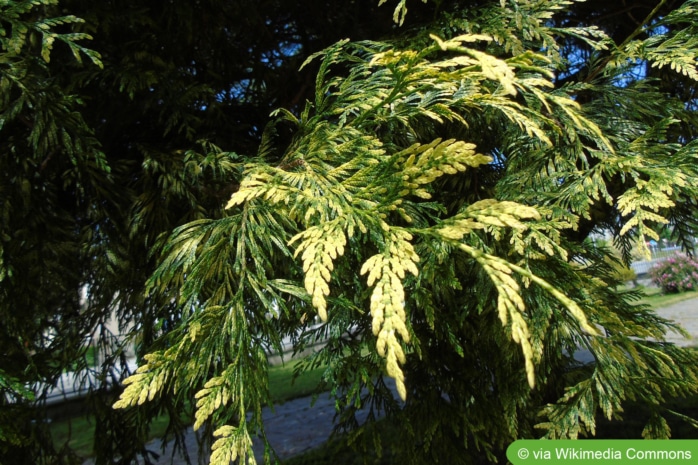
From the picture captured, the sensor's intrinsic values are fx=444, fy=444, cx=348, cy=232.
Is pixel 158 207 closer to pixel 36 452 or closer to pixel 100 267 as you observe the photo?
pixel 100 267

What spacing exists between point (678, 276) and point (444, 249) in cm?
Answer: 1783

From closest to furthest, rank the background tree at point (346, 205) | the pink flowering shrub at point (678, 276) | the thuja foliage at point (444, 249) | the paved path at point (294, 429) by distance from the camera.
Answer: the thuja foliage at point (444, 249)
the background tree at point (346, 205)
the paved path at point (294, 429)
the pink flowering shrub at point (678, 276)

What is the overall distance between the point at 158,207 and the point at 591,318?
211cm

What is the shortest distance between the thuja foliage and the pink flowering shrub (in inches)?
647

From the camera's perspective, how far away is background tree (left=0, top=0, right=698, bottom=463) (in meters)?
1.51

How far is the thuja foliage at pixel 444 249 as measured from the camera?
53.9 inches

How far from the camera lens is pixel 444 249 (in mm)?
1648

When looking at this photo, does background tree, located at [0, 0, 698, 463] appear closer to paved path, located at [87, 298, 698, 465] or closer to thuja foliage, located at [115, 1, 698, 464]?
thuja foliage, located at [115, 1, 698, 464]

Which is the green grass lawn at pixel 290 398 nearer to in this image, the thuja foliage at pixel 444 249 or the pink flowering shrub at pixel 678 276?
the thuja foliage at pixel 444 249

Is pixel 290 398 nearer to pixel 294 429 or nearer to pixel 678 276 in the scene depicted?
pixel 294 429

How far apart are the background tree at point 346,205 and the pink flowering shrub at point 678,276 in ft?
50.7

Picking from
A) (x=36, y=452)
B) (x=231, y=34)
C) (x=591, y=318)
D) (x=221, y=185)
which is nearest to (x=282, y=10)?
(x=231, y=34)

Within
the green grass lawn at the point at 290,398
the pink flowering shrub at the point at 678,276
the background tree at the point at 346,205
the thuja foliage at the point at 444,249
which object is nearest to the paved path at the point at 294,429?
the green grass lawn at the point at 290,398

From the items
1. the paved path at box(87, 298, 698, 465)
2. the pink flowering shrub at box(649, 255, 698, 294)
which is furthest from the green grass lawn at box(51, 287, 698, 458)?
the pink flowering shrub at box(649, 255, 698, 294)
